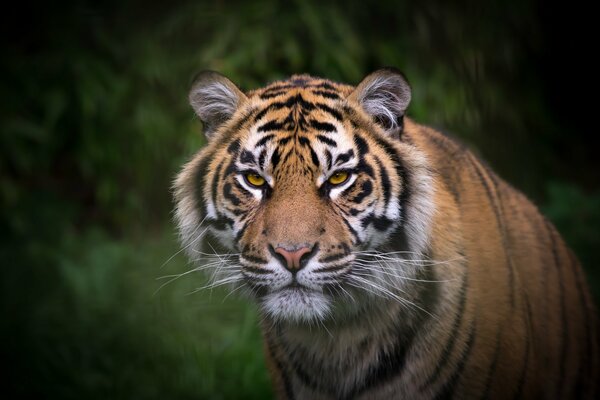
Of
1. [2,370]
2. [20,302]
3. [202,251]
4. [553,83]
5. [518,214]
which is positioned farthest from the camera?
[553,83]

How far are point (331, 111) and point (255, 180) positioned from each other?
1.00 feet

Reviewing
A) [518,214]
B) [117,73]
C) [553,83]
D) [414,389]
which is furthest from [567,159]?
[414,389]

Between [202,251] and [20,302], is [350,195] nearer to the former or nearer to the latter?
[202,251]

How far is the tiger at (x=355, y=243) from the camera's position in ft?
6.79

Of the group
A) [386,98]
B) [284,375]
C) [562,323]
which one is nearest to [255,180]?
[386,98]

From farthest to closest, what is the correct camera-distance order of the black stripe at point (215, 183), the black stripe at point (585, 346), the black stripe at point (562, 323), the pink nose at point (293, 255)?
1. the black stripe at point (585, 346)
2. the black stripe at point (562, 323)
3. the black stripe at point (215, 183)
4. the pink nose at point (293, 255)

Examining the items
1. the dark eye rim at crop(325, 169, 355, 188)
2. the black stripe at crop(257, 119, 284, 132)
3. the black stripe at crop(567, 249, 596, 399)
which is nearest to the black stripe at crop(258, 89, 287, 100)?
the black stripe at crop(257, 119, 284, 132)

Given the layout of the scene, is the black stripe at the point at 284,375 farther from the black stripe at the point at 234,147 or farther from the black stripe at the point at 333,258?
the black stripe at the point at 234,147

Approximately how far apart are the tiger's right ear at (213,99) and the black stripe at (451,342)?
2.89 feet

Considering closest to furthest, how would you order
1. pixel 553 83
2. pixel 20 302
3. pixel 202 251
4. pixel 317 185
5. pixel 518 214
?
Answer: pixel 317 185
pixel 202 251
pixel 518 214
pixel 20 302
pixel 553 83

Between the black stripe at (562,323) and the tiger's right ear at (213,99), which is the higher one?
the tiger's right ear at (213,99)

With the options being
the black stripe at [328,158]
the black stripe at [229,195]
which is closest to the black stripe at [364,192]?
the black stripe at [328,158]

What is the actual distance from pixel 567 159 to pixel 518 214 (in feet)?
8.65

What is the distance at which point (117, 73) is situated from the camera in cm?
482
